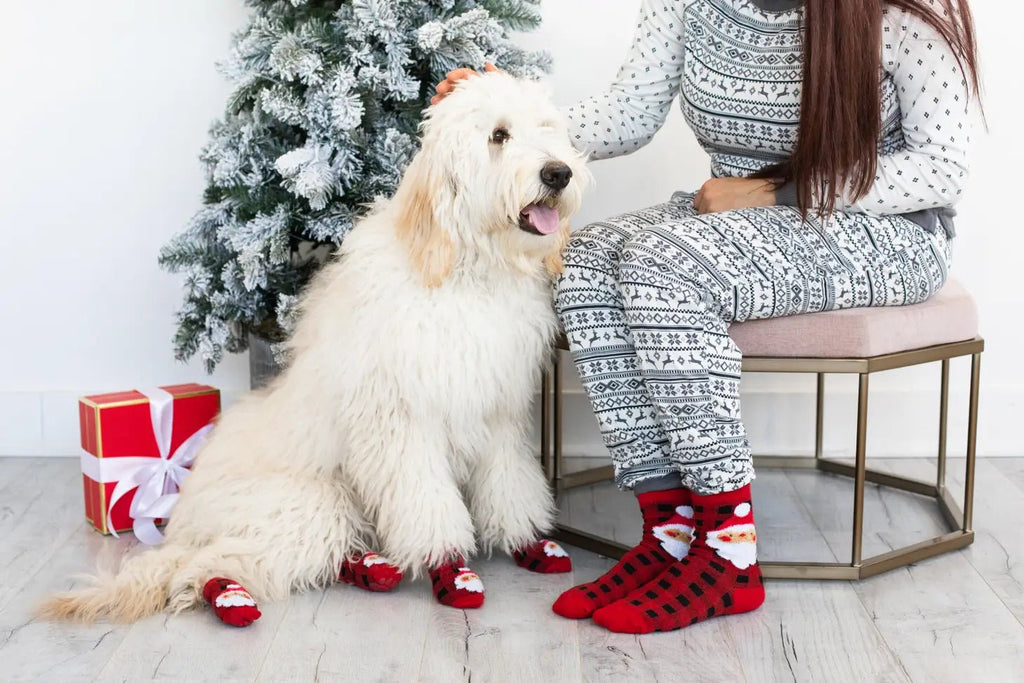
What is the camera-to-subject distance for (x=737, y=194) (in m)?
2.00

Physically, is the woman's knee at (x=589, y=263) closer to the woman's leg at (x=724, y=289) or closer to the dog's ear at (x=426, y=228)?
the woman's leg at (x=724, y=289)

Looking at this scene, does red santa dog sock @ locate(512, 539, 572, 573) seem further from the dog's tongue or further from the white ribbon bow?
the white ribbon bow

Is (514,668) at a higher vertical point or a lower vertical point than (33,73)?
lower

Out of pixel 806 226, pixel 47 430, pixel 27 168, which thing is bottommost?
pixel 47 430

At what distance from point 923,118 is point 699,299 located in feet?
1.64

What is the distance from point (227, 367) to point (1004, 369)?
6.46 ft

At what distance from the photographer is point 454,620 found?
183 cm

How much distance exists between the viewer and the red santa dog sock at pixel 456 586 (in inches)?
73.4

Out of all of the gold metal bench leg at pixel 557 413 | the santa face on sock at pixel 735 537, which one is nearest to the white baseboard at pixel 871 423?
the gold metal bench leg at pixel 557 413

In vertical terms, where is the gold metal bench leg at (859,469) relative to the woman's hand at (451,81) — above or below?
below

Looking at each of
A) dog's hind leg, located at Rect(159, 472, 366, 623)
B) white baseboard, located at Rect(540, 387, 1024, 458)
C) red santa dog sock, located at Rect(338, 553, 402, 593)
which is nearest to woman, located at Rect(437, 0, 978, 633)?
red santa dog sock, located at Rect(338, 553, 402, 593)

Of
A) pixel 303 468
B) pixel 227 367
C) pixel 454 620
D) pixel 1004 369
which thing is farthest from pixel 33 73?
pixel 1004 369

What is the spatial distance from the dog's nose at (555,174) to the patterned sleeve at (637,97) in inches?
18.1

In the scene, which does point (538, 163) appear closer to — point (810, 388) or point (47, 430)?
point (810, 388)
